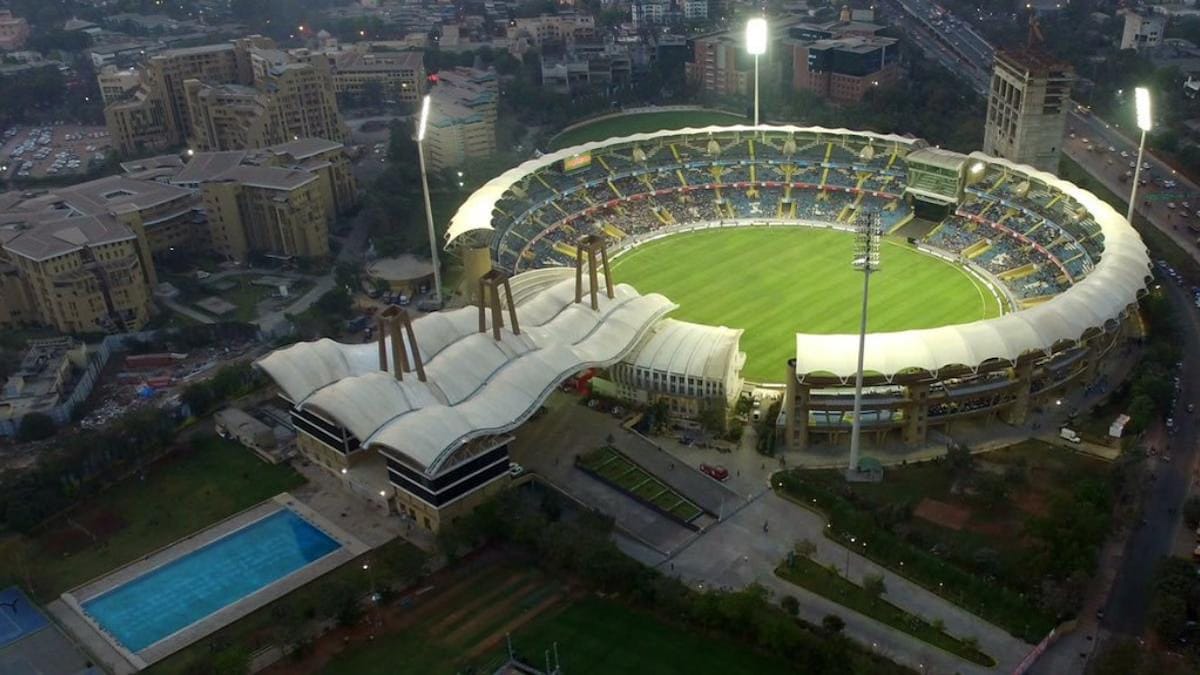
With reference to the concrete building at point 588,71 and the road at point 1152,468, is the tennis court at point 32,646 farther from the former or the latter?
the concrete building at point 588,71

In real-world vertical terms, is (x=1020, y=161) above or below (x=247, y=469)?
above

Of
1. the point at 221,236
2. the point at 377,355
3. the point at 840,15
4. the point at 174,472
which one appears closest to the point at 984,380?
the point at 377,355

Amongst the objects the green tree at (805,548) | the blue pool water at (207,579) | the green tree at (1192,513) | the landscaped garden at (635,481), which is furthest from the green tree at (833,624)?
the blue pool water at (207,579)

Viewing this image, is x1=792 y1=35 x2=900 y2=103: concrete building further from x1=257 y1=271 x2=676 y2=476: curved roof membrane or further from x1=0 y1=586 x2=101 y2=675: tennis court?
x1=0 y1=586 x2=101 y2=675: tennis court

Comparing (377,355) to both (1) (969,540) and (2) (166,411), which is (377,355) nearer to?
(2) (166,411)

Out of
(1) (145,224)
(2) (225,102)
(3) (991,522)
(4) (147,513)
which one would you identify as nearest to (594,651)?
(3) (991,522)

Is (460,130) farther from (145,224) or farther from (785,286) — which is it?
(785,286)
